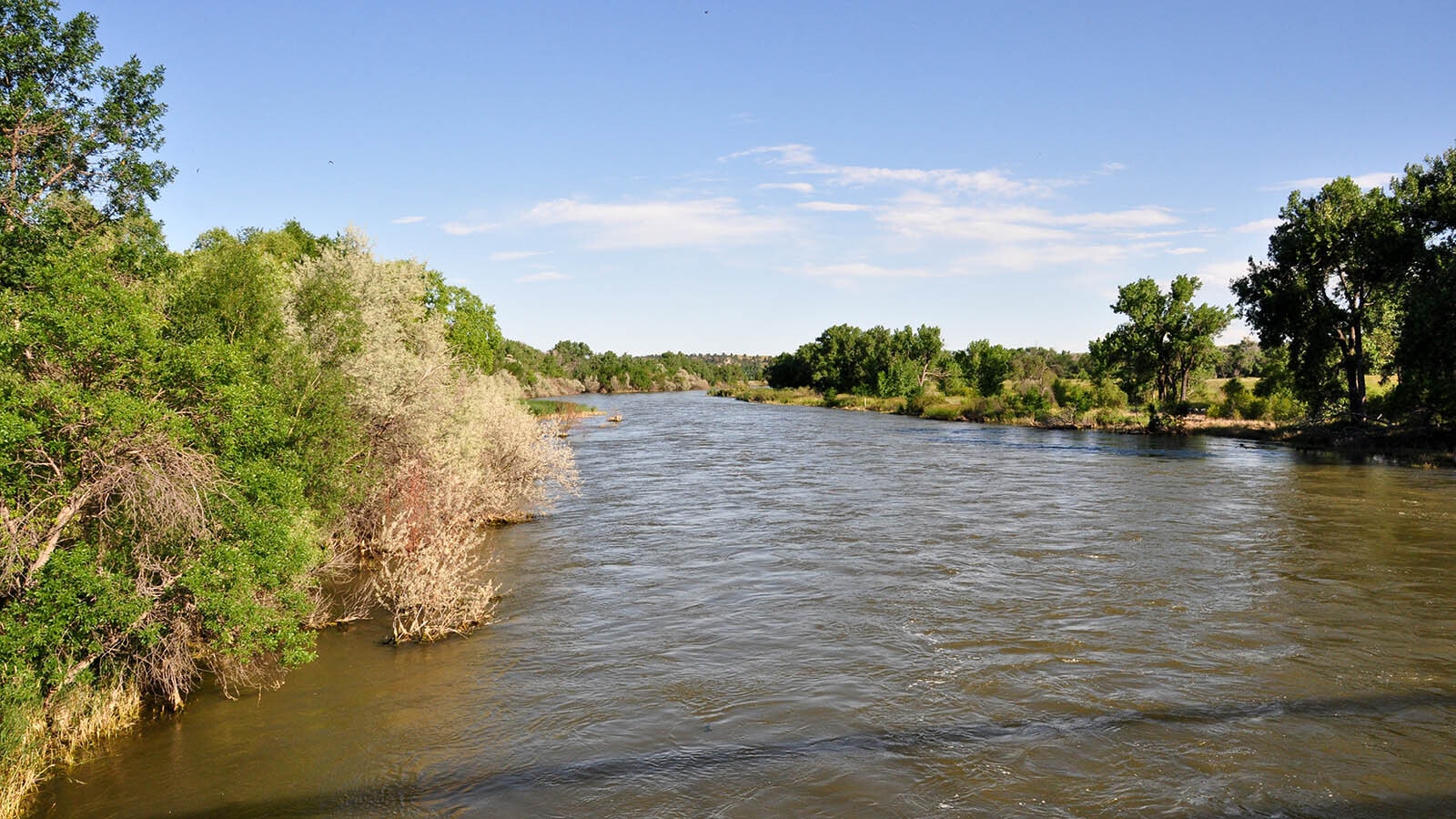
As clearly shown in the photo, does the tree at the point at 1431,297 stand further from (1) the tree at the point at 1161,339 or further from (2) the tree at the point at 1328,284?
(1) the tree at the point at 1161,339

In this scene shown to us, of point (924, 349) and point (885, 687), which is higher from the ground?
point (924, 349)

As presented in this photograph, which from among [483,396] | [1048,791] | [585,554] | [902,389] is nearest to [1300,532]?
[1048,791]

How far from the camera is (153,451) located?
9.10 m

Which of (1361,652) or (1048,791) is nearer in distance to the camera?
(1048,791)

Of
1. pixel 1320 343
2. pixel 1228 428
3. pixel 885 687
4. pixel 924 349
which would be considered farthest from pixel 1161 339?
pixel 885 687

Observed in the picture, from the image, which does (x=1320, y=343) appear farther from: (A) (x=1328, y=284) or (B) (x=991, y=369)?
(B) (x=991, y=369)

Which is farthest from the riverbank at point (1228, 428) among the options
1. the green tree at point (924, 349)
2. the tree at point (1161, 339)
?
the green tree at point (924, 349)

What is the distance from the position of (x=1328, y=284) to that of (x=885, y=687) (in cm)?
4333

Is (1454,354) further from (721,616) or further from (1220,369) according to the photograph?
(1220,369)

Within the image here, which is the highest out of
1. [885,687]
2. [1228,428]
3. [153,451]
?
[153,451]

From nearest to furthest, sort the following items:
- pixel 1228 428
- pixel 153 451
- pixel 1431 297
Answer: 1. pixel 153 451
2. pixel 1431 297
3. pixel 1228 428

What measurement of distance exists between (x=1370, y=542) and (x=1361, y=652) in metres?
9.73

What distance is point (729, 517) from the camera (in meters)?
25.6

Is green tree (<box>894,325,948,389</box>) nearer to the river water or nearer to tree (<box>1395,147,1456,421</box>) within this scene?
tree (<box>1395,147,1456,421</box>)
